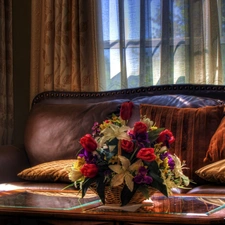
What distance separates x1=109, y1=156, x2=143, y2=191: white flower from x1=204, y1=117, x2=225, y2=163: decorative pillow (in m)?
0.88

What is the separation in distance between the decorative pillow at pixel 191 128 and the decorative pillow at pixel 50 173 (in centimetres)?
52

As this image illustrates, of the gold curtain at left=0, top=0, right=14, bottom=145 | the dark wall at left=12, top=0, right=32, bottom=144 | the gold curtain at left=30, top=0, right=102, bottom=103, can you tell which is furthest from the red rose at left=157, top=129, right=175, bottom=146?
the dark wall at left=12, top=0, right=32, bottom=144

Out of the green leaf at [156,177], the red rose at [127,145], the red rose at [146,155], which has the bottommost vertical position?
the green leaf at [156,177]

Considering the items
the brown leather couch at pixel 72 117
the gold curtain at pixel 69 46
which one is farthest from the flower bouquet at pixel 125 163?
the gold curtain at pixel 69 46

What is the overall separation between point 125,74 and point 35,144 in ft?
2.56

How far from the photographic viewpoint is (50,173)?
7.77 ft

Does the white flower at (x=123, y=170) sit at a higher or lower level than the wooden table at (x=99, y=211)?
higher

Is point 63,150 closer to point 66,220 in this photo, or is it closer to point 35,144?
point 35,144

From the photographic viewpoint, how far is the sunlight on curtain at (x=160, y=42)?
119 inches

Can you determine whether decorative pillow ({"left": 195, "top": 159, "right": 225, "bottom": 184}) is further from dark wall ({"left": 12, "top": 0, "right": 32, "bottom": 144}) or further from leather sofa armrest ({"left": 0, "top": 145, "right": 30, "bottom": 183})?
dark wall ({"left": 12, "top": 0, "right": 32, "bottom": 144})

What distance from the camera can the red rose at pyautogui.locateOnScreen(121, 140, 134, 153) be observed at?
1419 millimetres

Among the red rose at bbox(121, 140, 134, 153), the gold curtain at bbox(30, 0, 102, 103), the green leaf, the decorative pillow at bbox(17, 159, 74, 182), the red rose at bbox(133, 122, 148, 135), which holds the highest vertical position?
A: the gold curtain at bbox(30, 0, 102, 103)

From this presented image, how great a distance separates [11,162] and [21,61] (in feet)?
3.74

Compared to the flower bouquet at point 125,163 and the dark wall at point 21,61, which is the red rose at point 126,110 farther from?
the dark wall at point 21,61
